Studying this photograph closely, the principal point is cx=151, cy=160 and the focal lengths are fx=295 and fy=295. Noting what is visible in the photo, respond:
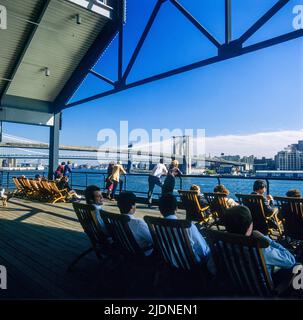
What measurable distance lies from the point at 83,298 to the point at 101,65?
667 cm

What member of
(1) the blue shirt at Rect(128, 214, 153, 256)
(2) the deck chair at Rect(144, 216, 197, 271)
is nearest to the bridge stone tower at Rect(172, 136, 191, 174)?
(1) the blue shirt at Rect(128, 214, 153, 256)

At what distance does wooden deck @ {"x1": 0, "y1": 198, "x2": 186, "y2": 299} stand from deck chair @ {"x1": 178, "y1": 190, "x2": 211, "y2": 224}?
5.69ft

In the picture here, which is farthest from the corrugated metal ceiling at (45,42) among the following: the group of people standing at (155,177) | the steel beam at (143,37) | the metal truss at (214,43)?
the group of people standing at (155,177)

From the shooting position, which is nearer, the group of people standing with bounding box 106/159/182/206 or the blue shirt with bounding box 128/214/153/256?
the blue shirt with bounding box 128/214/153/256

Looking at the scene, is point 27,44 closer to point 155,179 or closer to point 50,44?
point 50,44

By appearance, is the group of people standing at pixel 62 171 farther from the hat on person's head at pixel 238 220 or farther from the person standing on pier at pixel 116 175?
the hat on person's head at pixel 238 220

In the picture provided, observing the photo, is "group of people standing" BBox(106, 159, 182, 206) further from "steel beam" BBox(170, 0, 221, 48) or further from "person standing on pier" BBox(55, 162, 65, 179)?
"steel beam" BBox(170, 0, 221, 48)

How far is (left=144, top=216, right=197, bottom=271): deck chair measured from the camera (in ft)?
6.96

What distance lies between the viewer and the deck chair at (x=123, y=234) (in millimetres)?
2453

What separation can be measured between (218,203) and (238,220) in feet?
8.20

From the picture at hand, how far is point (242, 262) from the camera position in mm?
1826

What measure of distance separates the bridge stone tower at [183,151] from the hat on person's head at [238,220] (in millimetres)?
23091
